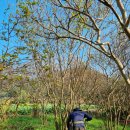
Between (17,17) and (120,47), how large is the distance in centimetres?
646

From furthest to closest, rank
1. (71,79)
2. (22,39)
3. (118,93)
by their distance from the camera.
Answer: (118,93), (71,79), (22,39)

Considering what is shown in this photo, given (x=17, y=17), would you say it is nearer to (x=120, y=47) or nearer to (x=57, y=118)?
Result: (x=120, y=47)

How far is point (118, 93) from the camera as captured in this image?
20266 millimetres

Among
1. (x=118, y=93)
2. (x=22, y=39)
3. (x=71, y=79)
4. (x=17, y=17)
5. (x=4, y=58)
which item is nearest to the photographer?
(x=4, y=58)

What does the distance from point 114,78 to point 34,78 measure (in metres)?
4.83

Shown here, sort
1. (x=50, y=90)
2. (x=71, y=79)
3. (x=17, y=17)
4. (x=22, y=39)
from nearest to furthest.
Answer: (x=17, y=17)
(x=22, y=39)
(x=71, y=79)
(x=50, y=90)

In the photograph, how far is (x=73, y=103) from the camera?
19.0 metres

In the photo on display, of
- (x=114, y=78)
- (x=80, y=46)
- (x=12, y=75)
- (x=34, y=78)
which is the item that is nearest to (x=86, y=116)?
(x=12, y=75)

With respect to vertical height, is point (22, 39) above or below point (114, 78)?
above

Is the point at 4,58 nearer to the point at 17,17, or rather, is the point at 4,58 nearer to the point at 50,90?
the point at 17,17

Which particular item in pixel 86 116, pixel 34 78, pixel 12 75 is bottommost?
pixel 86 116

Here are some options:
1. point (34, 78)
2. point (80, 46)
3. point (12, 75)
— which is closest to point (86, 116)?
point (12, 75)

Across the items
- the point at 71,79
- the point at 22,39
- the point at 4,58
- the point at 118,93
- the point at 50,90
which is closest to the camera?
the point at 4,58

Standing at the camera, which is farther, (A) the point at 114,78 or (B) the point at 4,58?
(A) the point at 114,78
